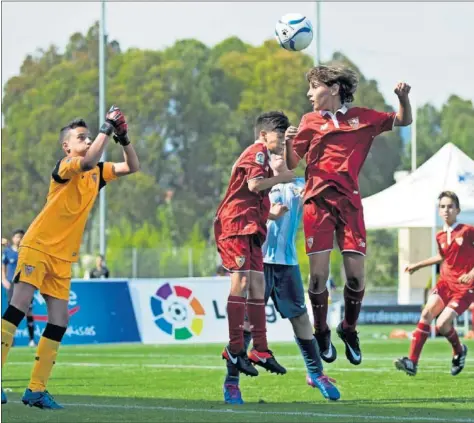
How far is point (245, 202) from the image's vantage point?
11.0 meters

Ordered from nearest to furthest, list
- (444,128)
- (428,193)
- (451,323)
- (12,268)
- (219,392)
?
(219,392), (451,323), (12,268), (428,193), (444,128)

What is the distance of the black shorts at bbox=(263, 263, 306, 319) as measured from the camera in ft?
39.2

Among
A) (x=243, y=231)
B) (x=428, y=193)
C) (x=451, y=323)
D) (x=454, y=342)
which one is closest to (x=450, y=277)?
(x=451, y=323)

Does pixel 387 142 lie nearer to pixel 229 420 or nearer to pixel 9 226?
pixel 9 226

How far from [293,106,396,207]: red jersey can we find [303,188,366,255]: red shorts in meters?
0.06

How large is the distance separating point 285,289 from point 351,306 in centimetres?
142

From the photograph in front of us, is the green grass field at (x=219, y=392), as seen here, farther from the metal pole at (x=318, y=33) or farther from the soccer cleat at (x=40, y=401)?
the metal pole at (x=318, y=33)

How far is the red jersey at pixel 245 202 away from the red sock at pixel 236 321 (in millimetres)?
550

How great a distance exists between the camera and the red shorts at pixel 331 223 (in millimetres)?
10609

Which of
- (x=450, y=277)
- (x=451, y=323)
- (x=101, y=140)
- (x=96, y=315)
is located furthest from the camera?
(x=96, y=315)

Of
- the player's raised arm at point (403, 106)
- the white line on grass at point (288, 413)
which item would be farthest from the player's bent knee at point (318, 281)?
the white line on grass at point (288, 413)

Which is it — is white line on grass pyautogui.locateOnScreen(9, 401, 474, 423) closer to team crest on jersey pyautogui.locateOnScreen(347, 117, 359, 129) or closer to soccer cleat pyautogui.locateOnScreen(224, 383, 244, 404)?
soccer cleat pyautogui.locateOnScreen(224, 383, 244, 404)

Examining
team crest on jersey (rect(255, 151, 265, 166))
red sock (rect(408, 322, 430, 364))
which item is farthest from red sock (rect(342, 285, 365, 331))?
red sock (rect(408, 322, 430, 364))

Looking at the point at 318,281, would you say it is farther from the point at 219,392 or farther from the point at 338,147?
the point at 219,392
